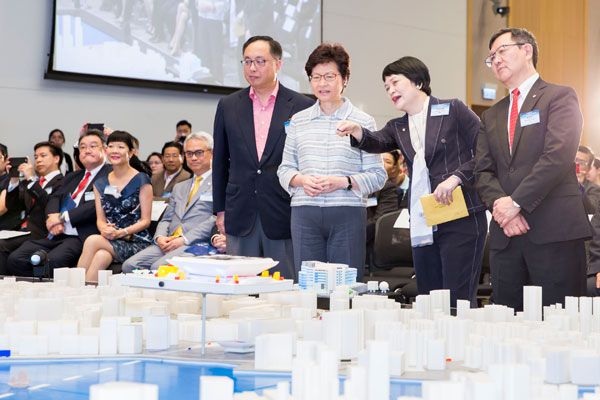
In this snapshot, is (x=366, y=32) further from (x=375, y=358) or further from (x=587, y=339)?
(x=375, y=358)

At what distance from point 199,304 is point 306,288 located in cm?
50

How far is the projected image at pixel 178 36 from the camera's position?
7523 mm

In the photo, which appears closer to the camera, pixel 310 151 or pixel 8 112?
pixel 310 151

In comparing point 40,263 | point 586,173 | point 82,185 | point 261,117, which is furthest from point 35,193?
point 586,173

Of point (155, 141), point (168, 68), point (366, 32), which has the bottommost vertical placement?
point (155, 141)

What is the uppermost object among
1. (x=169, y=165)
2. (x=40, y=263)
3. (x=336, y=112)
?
(x=169, y=165)

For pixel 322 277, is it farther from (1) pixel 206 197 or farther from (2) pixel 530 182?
(1) pixel 206 197

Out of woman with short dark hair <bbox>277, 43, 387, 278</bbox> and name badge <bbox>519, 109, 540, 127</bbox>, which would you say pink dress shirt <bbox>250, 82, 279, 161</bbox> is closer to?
woman with short dark hair <bbox>277, 43, 387, 278</bbox>

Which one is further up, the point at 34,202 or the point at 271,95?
the point at 271,95

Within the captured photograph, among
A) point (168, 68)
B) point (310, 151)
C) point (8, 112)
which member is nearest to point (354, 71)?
point (168, 68)

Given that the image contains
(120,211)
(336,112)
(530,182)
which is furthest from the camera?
(120,211)

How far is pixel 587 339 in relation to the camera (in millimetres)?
1850

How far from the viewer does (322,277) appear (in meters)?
2.88

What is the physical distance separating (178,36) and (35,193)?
112 inches
